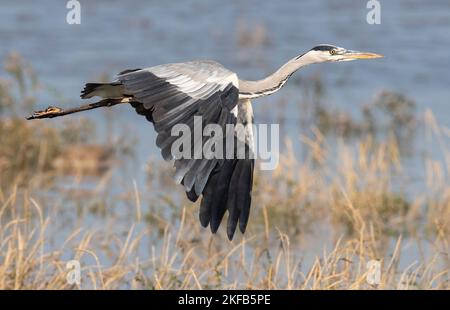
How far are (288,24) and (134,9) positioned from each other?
210cm

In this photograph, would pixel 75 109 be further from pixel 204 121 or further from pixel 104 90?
pixel 204 121

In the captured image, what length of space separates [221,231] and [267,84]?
194 centimetres

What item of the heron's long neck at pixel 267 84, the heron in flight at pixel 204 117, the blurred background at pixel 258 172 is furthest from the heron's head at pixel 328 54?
the blurred background at pixel 258 172

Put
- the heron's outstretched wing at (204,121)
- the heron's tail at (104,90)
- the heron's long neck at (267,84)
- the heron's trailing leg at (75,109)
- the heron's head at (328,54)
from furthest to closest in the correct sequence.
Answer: the heron's head at (328,54)
the heron's trailing leg at (75,109)
the heron's tail at (104,90)
the heron's long neck at (267,84)
the heron's outstretched wing at (204,121)

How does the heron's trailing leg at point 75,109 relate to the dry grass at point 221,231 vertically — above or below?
above

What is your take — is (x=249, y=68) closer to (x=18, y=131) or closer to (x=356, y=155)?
(x=356, y=155)

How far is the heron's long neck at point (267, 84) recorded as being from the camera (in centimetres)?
590

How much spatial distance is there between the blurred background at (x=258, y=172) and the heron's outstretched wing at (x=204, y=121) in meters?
0.79

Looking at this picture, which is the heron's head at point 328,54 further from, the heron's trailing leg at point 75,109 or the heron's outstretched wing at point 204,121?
the heron's trailing leg at point 75,109

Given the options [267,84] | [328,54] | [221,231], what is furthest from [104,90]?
[221,231]

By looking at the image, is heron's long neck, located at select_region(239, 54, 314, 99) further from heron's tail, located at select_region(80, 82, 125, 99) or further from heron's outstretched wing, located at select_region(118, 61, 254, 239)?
heron's tail, located at select_region(80, 82, 125, 99)

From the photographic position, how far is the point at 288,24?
15.1m

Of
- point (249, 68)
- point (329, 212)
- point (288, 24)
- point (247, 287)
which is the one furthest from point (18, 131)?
point (288, 24)

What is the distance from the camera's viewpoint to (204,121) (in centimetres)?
529
